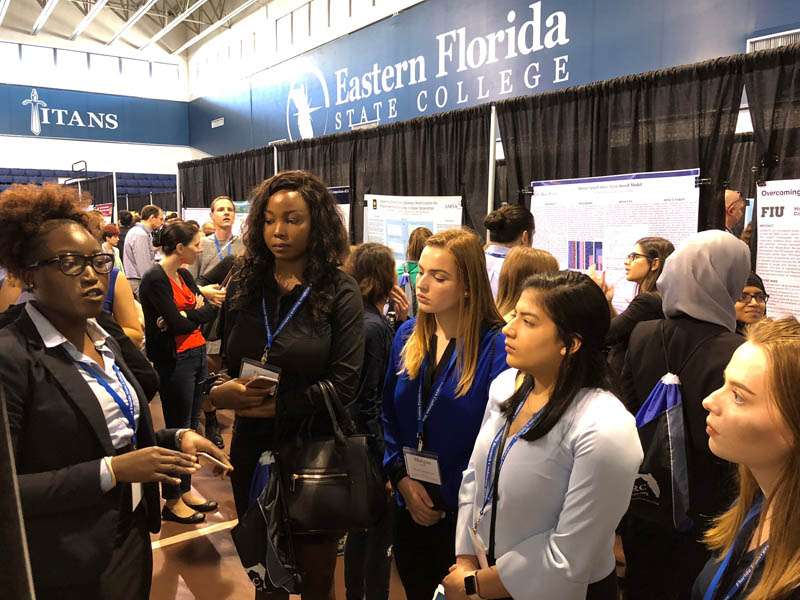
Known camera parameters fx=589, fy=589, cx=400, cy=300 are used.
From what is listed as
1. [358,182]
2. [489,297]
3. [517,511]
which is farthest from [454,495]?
[358,182]

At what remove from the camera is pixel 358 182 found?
582 centimetres

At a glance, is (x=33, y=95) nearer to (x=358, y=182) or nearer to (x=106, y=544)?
(x=358, y=182)

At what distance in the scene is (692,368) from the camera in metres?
1.84

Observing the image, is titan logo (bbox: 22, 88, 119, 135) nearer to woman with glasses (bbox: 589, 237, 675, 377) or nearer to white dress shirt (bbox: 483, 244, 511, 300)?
white dress shirt (bbox: 483, 244, 511, 300)

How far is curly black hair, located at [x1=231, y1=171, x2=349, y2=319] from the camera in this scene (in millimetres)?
1827

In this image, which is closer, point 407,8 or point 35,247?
point 35,247

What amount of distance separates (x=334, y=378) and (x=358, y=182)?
428 centimetres

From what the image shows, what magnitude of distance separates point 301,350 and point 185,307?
1.88 metres

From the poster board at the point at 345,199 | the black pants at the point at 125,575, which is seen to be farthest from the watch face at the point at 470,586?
the poster board at the point at 345,199

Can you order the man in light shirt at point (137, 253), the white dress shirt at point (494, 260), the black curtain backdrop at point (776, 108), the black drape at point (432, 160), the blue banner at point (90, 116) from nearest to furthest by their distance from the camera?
the black curtain backdrop at point (776, 108)
the white dress shirt at point (494, 260)
the black drape at point (432, 160)
the man in light shirt at point (137, 253)
the blue banner at point (90, 116)

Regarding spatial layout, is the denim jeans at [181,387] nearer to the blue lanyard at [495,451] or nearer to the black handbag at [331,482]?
the black handbag at [331,482]

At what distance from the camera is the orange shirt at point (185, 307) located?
3293 mm

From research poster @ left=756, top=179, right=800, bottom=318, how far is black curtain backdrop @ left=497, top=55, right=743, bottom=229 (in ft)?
0.85

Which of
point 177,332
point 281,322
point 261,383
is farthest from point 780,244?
point 177,332
